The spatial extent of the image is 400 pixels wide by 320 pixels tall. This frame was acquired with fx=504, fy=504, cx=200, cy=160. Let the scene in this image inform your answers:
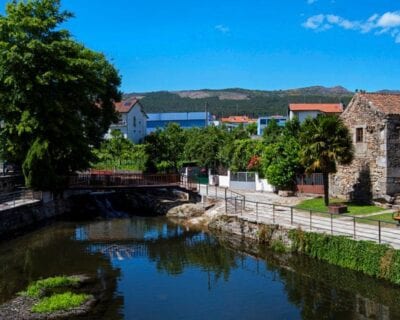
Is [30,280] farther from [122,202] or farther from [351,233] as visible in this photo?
[122,202]

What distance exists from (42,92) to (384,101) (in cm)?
2540

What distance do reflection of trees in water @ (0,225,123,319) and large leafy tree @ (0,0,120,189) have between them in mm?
8137

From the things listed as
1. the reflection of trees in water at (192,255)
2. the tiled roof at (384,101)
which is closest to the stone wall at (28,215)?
the reflection of trees in water at (192,255)

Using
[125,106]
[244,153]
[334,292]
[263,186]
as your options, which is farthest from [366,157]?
[125,106]

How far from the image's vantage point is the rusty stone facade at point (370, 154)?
1262 inches

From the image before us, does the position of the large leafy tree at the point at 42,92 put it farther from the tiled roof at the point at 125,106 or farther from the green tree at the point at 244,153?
the tiled roof at the point at 125,106

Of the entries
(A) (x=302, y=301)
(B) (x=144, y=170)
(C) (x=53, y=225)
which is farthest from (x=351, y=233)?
(B) (x=144, y=170)

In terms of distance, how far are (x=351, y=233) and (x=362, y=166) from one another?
33.1 ft

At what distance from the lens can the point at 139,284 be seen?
22750 mm

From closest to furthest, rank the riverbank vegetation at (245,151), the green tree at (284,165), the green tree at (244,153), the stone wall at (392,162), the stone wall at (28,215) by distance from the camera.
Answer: the stone wall at (392,162) → the riverbank vegetation at (245,151) → the stone wall at (28,215) → the green tree at (284,165) → the green tree at (244,153)

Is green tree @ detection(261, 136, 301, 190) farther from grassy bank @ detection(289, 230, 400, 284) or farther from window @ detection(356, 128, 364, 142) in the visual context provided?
grassy bank @ detection(289, 230, 400, 284)

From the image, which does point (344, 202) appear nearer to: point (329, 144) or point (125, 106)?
point (329, 144)

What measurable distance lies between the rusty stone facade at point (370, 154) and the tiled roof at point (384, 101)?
8 cm

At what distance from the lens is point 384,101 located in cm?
3391
